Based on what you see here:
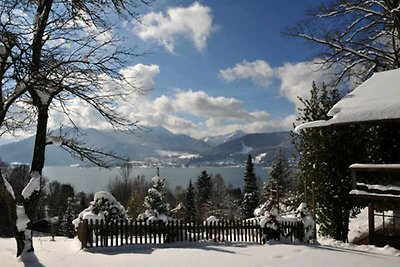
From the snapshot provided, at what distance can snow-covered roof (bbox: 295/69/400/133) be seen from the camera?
13242 mm

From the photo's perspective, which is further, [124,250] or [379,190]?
[379,190]

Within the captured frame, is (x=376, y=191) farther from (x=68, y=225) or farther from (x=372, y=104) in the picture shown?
(x=68, y=225)

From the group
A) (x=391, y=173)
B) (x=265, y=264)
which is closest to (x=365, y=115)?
(x=391, y=173)

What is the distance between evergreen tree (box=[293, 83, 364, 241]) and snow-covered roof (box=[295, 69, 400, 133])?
202 cm

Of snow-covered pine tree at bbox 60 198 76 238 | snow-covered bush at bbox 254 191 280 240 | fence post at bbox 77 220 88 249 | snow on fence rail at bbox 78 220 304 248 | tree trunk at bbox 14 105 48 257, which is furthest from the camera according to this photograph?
snow-covered pine tree at bbox 60 198 76 238

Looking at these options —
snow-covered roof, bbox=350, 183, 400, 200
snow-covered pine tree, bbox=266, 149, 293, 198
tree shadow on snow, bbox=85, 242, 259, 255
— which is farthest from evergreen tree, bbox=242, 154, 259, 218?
tree shadow on snow, bbox=85, 242, 259, 255

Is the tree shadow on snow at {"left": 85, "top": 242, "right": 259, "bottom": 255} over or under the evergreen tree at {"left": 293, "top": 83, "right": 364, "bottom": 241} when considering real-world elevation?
under

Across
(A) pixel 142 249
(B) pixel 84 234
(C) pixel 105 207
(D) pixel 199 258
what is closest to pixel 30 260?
(B) pixel 84 234

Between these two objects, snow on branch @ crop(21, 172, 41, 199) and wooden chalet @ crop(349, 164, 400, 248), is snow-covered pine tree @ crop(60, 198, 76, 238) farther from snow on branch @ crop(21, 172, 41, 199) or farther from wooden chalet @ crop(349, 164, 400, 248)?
wooden chalet @ crop(349, 164, 400, 248)

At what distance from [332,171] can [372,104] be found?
4.33m

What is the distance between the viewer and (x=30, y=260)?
33.1 feet

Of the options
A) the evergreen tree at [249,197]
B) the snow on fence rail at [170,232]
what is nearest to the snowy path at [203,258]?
the snow on fence rail at [170,232]

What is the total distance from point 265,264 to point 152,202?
10853 mm

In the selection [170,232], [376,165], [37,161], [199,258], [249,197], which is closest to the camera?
[199,258]
